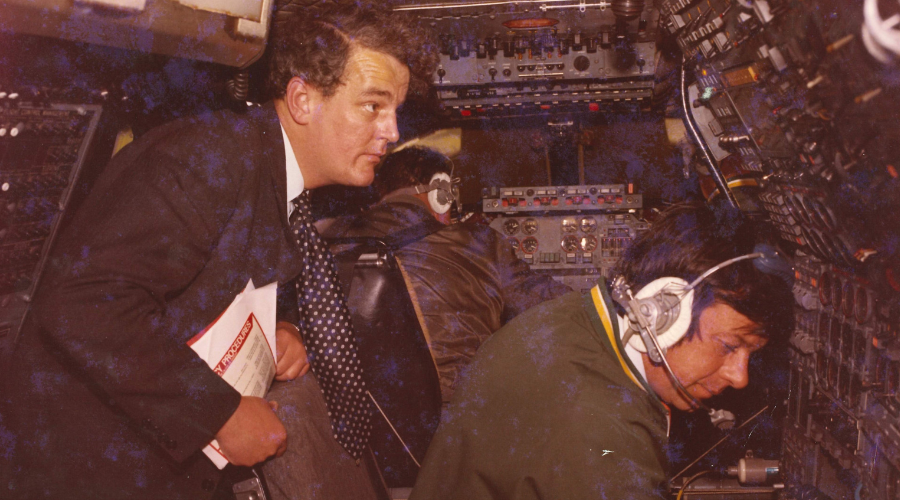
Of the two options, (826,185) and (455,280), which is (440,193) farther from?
(826,185)

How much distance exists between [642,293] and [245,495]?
3.36 feet

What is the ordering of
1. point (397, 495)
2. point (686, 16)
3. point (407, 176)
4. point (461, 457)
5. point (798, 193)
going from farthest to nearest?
point (407, 176)
point (397, 495)
point (686, 16)
point (798, 193)
point (461, 457)

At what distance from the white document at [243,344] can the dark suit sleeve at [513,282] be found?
104 cm

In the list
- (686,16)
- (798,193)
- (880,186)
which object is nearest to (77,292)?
(880,186)

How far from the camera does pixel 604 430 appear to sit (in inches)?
39.8

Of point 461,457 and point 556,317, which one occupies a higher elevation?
point 556,317

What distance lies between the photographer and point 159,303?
3.99 feet

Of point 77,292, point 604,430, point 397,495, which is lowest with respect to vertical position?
point 397,495

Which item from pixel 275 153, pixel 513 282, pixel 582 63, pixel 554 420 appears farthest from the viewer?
pixel 582 63

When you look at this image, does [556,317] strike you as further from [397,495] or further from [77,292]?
[397,495]

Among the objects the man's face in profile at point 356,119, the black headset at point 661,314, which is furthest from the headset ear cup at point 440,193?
the black headset at point 661,314

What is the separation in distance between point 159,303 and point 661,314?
3.48ft

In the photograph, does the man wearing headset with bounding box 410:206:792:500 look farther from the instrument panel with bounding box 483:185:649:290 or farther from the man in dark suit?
the instrument panel with bounding box 483:185:649:290

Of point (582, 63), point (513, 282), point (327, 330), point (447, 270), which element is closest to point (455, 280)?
point (447, 270)
